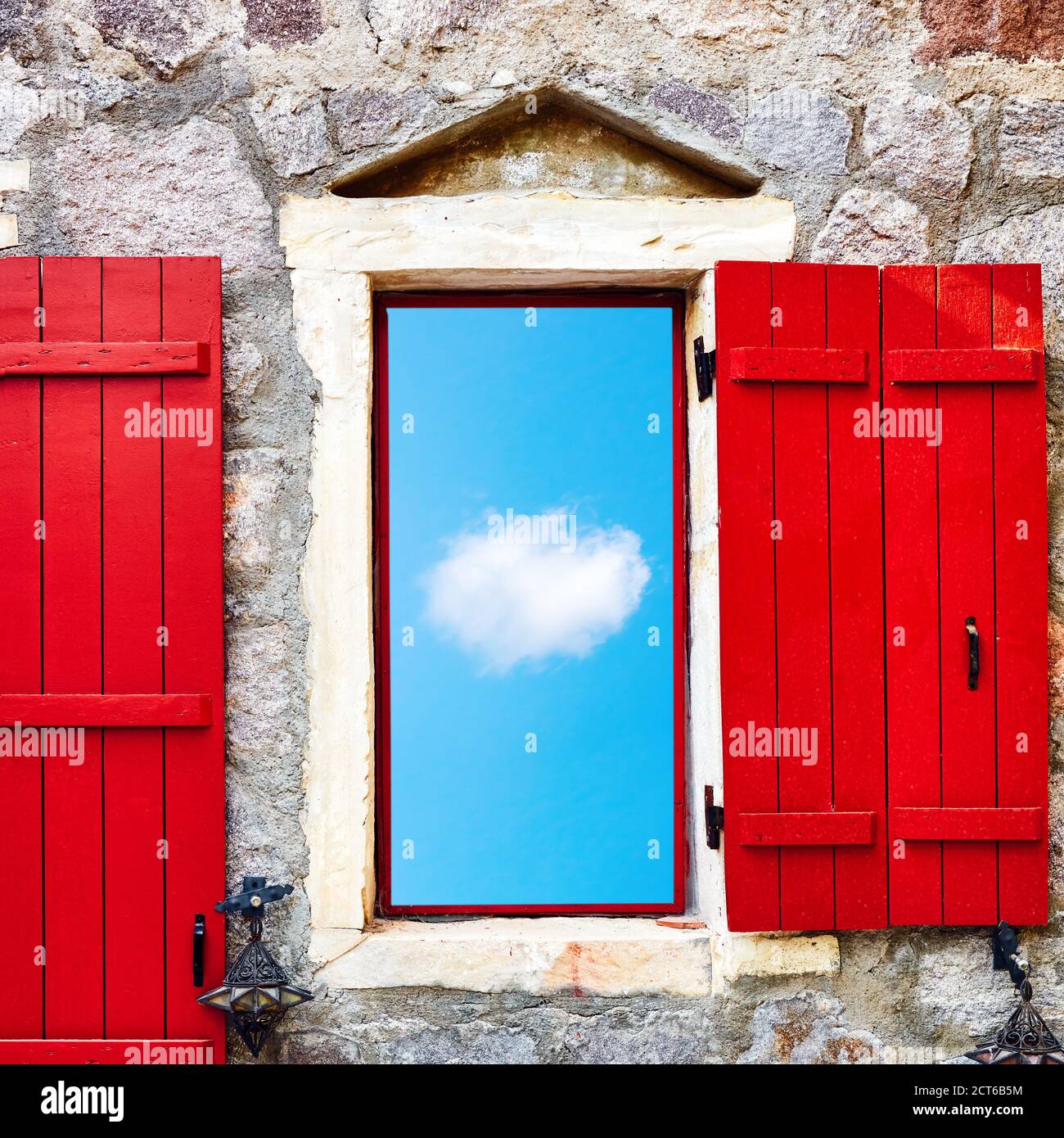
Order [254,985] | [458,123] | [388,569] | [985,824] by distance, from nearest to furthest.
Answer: [254,985] → [985,824] → [458,123] → [388,569]

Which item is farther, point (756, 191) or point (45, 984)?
point (756, 191)

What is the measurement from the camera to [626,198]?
2.44 m

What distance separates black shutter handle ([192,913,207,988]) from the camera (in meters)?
2.26

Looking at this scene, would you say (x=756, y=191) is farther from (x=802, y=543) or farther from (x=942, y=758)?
(x=942, y=758)

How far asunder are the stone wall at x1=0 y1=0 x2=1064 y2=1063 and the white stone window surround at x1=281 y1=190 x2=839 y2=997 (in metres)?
0.06

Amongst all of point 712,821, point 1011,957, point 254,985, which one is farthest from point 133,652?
point 1011,957

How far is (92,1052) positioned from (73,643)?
3.30 feet

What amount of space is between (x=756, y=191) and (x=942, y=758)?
5.14ft

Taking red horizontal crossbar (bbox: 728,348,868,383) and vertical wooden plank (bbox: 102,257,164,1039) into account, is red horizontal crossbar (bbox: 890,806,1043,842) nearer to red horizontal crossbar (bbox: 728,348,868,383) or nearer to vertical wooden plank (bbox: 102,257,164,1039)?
red horizontal crossbar (bbox: 728,348,868,383)

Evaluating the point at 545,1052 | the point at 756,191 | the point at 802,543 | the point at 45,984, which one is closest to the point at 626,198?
the point at 756,191

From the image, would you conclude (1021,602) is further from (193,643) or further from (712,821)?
(193,643)

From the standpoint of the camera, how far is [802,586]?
2.35 metres

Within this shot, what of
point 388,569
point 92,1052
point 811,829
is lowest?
point 92,1052

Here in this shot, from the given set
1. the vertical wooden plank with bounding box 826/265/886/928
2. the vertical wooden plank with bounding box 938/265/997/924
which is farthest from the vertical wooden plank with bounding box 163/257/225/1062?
the vertical wooden plank with bounding box 938/265/997/924
